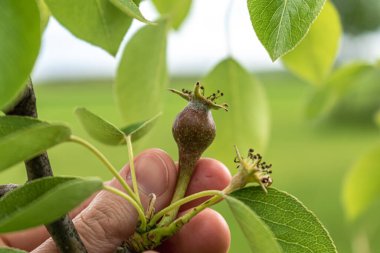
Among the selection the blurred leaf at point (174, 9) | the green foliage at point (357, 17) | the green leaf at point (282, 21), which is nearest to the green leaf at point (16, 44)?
the green leaf at point (282, 21)

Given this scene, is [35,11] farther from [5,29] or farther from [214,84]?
[214,84]

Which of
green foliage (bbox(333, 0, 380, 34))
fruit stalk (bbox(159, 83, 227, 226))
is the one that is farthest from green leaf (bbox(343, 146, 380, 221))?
green foliage (bbox(333, 0, 380, 34))

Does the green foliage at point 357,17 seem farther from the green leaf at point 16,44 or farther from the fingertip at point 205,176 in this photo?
the green leaf at point 16,44

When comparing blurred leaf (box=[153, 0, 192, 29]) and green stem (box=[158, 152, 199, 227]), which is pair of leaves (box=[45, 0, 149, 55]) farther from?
blurred leaf (box=[153, 0, 192, 29])

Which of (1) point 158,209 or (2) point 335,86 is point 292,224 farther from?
(2) point 335,86

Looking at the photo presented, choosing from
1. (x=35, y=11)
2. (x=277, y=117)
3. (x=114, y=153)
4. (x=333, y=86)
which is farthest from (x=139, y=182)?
(x=277, y=117)

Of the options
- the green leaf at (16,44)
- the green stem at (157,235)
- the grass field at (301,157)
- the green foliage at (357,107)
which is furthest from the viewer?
the green foliage at (357,107)
